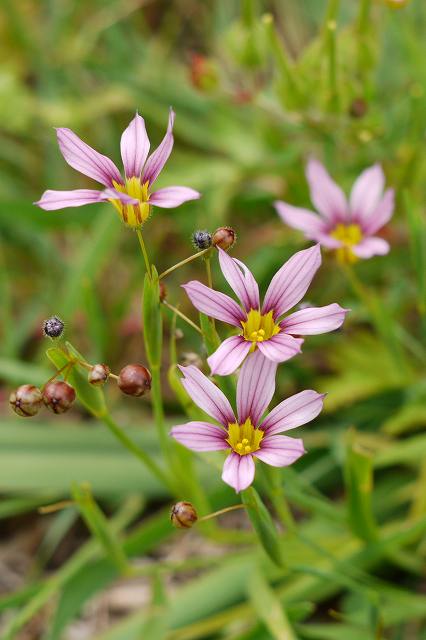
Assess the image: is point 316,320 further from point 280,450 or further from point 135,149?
point 135,149

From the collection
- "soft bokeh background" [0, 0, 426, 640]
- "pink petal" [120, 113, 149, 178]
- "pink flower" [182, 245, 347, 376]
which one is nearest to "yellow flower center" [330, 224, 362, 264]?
"soft bokeh background" [0, 0, 426, 640]

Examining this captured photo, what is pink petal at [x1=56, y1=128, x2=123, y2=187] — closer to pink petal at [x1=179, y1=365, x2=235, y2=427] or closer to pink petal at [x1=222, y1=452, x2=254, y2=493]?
pink petal at [x1=179, y1=365, x2=235, y2=427]

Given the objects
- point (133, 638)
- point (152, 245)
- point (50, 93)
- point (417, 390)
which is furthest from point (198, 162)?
point (133, 638)

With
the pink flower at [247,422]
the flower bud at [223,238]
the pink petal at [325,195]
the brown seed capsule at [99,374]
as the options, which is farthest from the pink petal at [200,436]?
the pink petal at [325,195]

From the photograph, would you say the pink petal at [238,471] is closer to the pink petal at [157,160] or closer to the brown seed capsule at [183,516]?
the brown seed capsule at [183,516]

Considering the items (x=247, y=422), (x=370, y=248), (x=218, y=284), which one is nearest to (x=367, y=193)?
(x=370, y=248)

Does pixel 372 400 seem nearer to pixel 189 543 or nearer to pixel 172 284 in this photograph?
pixel 189 543
